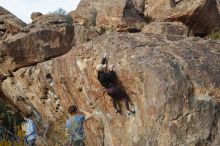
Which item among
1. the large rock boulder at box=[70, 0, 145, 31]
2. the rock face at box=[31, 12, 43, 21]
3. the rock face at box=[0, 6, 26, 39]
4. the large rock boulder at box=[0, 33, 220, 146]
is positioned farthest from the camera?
the rock face at box=[31, 12, 43, 21]

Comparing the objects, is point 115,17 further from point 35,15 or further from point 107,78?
point 107,78

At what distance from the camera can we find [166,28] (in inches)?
890

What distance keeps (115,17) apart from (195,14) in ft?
12.6

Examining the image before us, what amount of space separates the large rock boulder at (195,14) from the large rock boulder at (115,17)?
1253 millimetres

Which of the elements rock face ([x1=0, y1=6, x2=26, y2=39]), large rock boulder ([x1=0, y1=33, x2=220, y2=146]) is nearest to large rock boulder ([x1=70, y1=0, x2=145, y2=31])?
rock face ([x1=0, y1=6, x2=26, y2=39])

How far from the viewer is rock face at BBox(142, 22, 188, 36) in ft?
73.3

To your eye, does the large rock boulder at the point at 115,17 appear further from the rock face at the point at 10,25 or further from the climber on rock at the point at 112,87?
the climber on rock at the point at 112,87

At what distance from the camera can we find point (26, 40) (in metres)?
23.5

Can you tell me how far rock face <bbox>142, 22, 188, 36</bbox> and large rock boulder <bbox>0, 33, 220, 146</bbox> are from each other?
274 inches

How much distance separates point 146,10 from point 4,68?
329 inches

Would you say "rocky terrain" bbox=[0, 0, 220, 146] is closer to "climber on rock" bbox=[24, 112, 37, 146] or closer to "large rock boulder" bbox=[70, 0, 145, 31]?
"climber on rock" bbox=[24, 112, 37, 146]

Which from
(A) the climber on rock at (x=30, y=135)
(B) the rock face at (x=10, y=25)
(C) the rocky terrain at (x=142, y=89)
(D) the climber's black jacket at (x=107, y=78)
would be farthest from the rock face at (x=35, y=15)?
(D) the climber's black jacket at (x=107, y=78)

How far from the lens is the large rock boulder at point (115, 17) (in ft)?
82.1

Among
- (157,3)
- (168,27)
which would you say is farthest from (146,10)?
(168,27)
